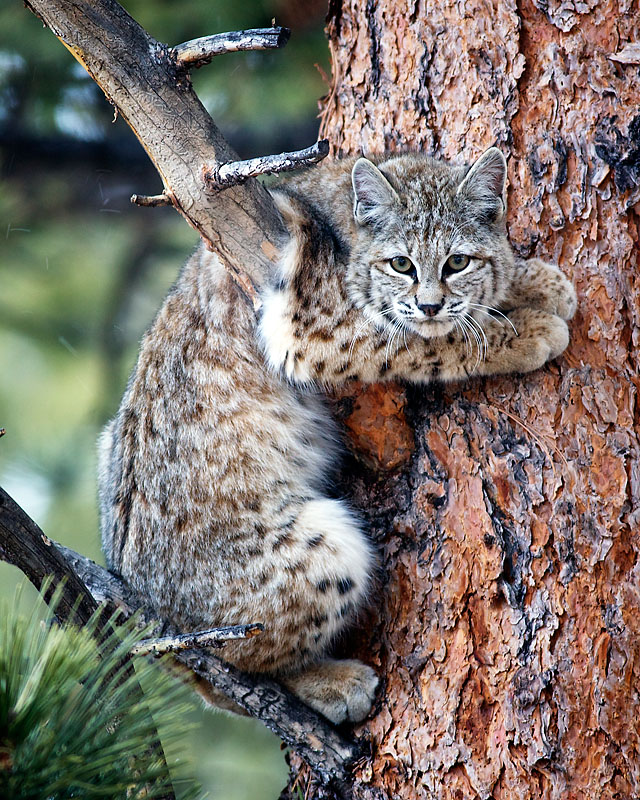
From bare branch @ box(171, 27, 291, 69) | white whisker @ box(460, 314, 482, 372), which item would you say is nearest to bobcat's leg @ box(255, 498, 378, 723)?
white whisker @ box(460, 314, 482, 372)

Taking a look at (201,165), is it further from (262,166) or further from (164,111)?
(262,166)

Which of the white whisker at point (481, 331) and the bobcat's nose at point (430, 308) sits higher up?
the bobcat's nose at point (430, 308)

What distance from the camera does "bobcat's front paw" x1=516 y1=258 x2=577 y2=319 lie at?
2.72 meters

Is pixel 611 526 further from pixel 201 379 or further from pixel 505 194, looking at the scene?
pixel 201 379

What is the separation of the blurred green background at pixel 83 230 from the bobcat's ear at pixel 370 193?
1.93m

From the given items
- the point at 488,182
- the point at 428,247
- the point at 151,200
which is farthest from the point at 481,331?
the point at 151,200

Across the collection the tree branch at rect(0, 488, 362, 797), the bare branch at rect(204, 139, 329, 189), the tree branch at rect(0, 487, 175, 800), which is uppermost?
the bare branch at rect(204, 139, 329, 189)

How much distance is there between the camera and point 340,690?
2619 mm

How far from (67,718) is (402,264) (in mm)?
1864

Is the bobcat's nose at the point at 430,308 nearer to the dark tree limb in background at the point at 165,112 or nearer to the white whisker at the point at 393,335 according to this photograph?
the white whisker at the point at 393,335

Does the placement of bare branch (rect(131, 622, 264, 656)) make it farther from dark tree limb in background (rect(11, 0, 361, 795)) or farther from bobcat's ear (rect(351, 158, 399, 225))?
bobcat's ear (rect(351, 158, 399, 225))

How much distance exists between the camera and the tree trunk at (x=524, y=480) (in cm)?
238

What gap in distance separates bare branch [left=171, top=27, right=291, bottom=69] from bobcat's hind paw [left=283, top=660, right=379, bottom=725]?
6.15 ft

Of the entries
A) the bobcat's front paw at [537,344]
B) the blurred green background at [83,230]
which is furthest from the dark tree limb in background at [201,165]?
the blurred green background at [83,230]
